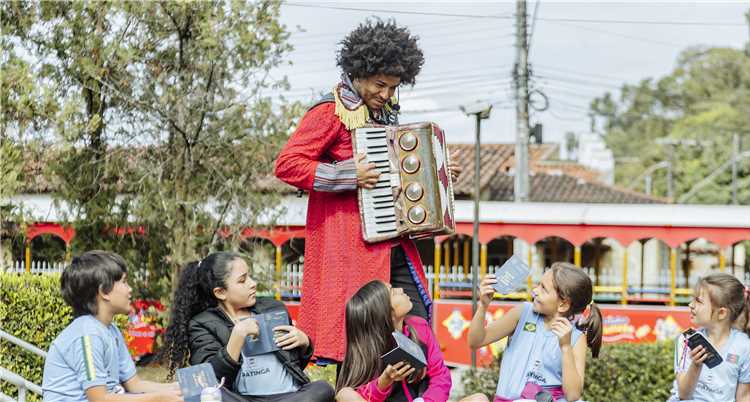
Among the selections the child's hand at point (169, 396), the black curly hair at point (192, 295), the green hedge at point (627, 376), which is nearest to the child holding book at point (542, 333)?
the black curly hair at point (192, 295)

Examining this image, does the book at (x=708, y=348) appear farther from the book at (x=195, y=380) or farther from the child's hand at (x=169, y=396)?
the child's hand at (x=169, y=396)

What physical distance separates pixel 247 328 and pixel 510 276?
47.8 inches

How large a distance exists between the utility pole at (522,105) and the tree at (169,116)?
34.0 feet

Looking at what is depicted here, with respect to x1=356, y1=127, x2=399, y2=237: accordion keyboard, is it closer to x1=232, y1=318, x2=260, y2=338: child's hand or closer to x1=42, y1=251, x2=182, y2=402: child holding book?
x1=232, y1=318, x2=260, y2=338: child's hand

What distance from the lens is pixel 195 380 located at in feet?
12.8

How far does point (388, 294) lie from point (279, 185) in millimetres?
8427

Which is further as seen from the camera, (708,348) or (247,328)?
(708,348)

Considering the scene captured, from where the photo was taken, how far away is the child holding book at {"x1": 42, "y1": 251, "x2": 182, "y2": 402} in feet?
13.5

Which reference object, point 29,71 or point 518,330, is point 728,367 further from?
point 29,71

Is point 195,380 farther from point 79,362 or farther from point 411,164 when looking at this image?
point 411,164

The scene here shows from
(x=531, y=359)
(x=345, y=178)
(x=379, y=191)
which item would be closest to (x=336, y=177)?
(x=345, y=178)

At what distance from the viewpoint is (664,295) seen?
65.4ft

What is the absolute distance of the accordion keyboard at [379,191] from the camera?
4.41m

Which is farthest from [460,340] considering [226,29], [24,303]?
[24,303]
